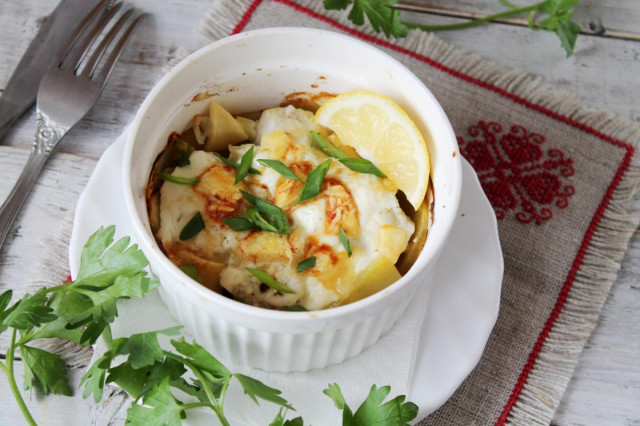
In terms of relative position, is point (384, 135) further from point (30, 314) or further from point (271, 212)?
point (30, 314)

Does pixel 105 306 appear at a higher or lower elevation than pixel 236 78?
lower

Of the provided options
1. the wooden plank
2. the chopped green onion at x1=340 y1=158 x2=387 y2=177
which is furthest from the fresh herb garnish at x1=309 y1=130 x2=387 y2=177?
the wooden plank

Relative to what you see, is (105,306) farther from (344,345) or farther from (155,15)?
(155,15)

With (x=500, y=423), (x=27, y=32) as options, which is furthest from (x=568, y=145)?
(x=27, y=32)

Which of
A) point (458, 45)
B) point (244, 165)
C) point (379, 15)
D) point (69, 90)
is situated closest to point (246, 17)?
point (379, 15)

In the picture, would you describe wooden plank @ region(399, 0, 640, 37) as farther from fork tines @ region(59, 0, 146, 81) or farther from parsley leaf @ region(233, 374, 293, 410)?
parsley leaf @ region(233, 374, 293, 410)

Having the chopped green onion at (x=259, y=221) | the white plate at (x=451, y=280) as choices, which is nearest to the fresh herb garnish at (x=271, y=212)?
the chopped green onion at (x=259, y=221)

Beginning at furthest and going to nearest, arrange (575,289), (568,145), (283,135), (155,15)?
(155,15) → (568,145) → (575,289) → (283,135)
